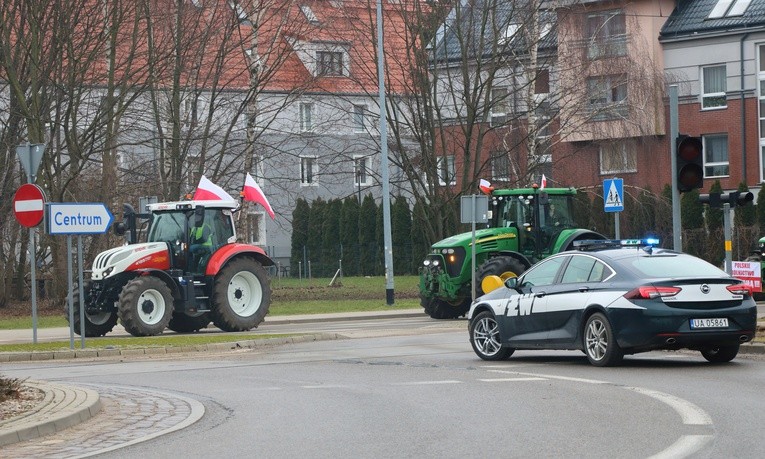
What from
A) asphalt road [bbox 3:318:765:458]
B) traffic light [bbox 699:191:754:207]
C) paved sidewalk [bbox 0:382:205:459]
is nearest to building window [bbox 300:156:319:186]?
asphalt road [bbox 3:318:765:458]

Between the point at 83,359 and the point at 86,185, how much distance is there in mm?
19885

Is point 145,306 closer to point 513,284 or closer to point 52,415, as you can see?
point 513,284

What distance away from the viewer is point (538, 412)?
39.5 ft

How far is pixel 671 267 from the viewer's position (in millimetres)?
16281

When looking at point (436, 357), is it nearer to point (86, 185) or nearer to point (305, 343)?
point (305, 343)

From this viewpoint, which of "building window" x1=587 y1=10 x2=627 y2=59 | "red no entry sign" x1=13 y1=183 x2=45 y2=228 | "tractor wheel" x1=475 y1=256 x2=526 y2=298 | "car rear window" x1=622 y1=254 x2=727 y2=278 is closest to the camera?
"car rear window" x1=622 y1=254 x2=727 y2=278

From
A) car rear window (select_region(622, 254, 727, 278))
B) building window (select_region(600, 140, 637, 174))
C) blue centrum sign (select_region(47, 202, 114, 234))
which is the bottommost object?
car rear window (select_region(622, 254, 727, 278))

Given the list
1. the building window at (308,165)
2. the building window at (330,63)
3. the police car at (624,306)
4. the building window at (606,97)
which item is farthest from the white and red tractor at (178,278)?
the building window at (606,97)

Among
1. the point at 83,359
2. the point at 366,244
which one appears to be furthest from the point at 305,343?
the point at 366,244

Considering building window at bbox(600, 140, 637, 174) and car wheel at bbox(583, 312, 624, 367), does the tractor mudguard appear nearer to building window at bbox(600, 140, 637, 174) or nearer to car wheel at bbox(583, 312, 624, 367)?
car wheel at bbox(583, 312, 624, 367)

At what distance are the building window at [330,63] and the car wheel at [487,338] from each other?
22.9 meters

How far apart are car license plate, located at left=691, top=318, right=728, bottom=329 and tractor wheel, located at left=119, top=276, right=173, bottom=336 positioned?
13.2 metres

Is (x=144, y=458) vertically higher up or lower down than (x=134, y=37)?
lower down

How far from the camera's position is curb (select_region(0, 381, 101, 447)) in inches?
429
